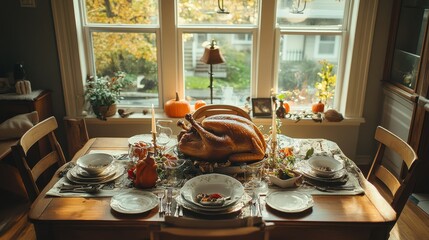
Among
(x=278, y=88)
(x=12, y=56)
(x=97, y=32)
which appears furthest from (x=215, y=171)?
(x=12, y=56)

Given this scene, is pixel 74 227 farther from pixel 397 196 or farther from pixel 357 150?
pixel 357 150

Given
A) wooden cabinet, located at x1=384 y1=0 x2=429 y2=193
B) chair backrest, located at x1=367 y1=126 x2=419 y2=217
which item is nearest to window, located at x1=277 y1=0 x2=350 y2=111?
wooden cabinet, located at x1=384 y1=0 x2=429 y2=193

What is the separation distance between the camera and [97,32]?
3.07 metres

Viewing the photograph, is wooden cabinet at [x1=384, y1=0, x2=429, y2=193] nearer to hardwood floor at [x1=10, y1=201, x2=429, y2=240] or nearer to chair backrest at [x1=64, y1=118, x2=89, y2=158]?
hardwood floor at [x1=10, y1=201, x2=429, y2=240]

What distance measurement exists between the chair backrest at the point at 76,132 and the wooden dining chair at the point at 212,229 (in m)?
1.24

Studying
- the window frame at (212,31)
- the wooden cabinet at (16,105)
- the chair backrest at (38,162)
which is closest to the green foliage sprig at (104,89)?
the wooden cabinet at (16,105)

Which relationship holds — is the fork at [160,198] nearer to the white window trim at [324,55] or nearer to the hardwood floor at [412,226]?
the hardwood floor at [412,226]

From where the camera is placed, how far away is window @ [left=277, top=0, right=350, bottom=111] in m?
3.04

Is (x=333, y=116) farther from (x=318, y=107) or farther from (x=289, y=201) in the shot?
(x=289, y=201)

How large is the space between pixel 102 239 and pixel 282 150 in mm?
942

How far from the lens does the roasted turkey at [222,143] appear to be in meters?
1.78

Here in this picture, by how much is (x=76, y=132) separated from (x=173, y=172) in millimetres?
804

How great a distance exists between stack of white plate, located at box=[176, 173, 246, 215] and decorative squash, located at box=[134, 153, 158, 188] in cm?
16

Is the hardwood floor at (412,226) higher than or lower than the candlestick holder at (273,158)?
lower
